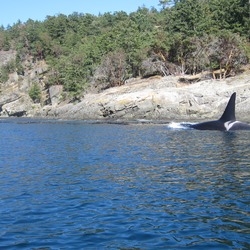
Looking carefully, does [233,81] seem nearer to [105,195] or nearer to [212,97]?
[212,97]

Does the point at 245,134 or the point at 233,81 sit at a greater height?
the point at 233,81

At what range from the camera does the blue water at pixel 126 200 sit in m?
10.4

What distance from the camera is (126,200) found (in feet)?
46.0

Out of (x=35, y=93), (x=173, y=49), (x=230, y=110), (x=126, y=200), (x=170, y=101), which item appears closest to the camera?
(x=126, y=200)

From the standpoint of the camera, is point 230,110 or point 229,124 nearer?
point 230,110

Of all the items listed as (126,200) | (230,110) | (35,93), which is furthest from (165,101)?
(35,93)

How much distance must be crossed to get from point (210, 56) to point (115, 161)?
57.4 metres

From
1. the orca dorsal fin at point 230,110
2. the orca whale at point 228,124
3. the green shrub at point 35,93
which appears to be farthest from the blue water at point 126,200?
the green shrub at point 35,93

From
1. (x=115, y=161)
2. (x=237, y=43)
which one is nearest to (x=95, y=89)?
(x=237, y=43)

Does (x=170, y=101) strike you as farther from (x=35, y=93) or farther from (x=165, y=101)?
(x=35, y=93)

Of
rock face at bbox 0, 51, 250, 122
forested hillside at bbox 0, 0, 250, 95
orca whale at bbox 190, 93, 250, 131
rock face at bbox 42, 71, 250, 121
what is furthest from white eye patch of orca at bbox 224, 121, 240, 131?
forested hillside at bbox 0, 0, 250, 95

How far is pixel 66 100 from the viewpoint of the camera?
311 feet

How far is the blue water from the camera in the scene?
10438 mm

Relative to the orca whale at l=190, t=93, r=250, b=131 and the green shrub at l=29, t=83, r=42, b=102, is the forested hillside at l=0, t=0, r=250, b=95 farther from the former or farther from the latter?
the orca whale at l=190, t=93, r=250, b=131
